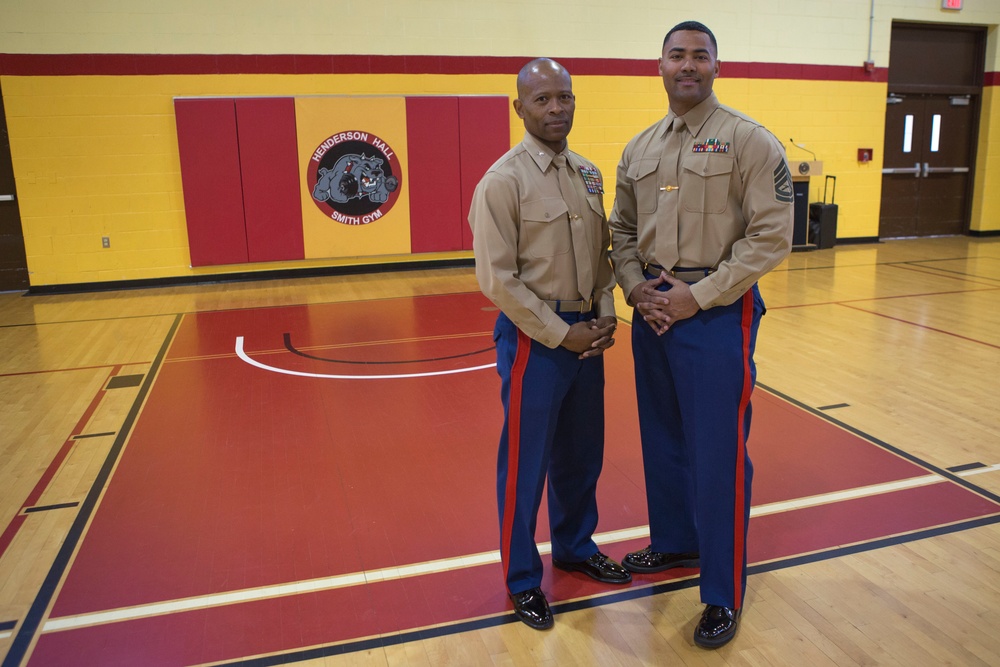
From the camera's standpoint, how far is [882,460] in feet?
11.7

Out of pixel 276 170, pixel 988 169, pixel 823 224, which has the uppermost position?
pixel 276 170

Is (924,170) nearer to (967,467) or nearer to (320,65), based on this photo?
(320,65)

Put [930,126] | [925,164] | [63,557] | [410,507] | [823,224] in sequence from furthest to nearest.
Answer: [925,164] → [930,126] → [823,224] → [410,507] → [63,557]

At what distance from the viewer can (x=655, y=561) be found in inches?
105

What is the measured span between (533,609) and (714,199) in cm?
134

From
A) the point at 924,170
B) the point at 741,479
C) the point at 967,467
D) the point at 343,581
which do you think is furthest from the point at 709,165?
the point at 924,170

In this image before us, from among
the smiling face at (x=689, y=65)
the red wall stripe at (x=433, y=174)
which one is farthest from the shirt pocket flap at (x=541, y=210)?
the red wall stripe at (x=433, y=174)

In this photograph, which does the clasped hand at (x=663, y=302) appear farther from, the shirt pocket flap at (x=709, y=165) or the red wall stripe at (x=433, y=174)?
the red wall stripe at (x=433, y=174)

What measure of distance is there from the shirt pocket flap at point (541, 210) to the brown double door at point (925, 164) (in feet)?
35.4

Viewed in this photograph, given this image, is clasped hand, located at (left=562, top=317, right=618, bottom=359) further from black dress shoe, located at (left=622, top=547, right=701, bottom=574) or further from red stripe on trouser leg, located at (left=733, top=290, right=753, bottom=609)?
black dress shoe, located at (left=622, top=547, right=701, bottom=574)

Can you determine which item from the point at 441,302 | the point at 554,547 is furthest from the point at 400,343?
the point at 554,547

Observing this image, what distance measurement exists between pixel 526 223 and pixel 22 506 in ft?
8.23

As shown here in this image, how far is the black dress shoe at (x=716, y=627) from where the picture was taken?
2.26 metres

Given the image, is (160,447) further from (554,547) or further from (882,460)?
(882,460)
